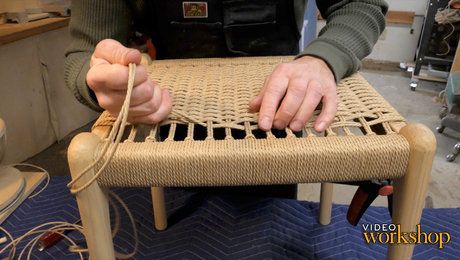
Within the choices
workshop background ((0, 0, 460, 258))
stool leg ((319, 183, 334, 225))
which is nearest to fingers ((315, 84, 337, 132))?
stool leg ((319, 183, 334, 225))

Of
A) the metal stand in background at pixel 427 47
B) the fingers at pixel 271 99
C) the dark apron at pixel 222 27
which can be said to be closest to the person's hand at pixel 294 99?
the fingers at pixel 271 99

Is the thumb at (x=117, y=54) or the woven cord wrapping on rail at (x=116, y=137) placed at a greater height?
the thumb at (x=117, y=54)

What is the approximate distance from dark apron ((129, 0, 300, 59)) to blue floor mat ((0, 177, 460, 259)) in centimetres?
38

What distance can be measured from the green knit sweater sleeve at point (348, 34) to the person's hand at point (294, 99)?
0.06 m

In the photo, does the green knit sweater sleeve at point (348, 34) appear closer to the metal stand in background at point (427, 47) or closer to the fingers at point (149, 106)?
the fingers at point (149, 106)

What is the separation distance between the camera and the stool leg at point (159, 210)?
0.74 m

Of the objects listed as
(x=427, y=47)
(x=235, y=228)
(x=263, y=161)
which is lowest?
(x=235, y=228)

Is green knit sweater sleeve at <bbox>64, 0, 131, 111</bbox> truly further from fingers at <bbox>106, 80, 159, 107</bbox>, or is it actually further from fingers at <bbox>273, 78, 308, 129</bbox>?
fingers at <bbox>273, 78, 308, 129</bbox>

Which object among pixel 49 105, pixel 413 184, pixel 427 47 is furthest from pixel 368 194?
pixel 427 47

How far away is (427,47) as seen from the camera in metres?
1.95

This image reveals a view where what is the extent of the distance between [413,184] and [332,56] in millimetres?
184

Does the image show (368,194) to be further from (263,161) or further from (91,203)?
(91,203)

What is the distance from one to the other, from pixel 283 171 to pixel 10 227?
77cm

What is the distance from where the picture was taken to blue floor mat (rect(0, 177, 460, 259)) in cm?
74
